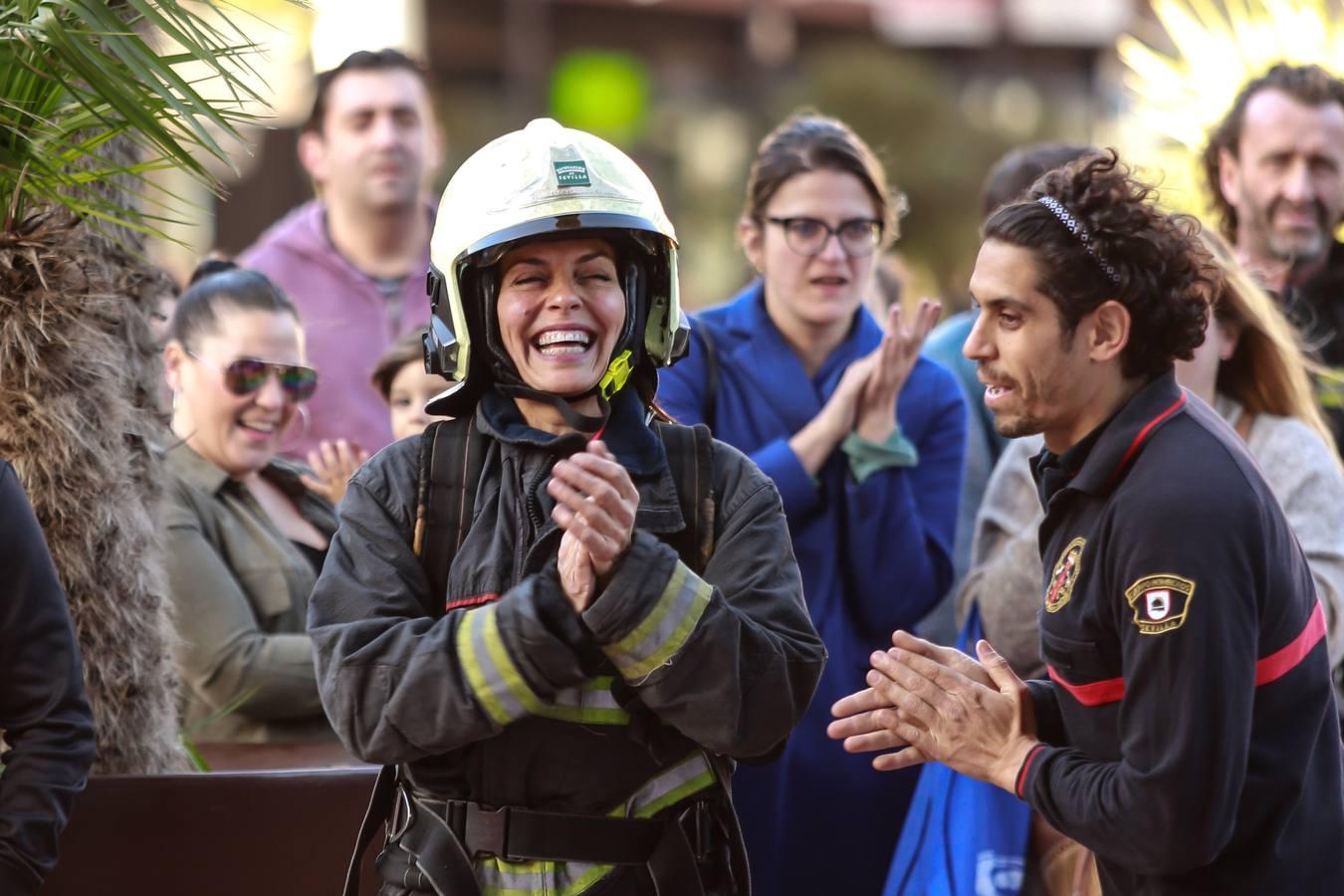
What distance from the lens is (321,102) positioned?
607 cm

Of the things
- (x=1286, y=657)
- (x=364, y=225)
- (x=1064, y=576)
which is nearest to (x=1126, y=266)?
(x=1064, y=576)

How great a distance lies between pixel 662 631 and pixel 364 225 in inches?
141

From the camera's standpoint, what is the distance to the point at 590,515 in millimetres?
2666

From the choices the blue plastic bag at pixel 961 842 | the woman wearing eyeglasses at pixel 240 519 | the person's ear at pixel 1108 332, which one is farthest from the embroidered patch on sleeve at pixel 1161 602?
the woman wearing eyeglasses at pixel 240 519

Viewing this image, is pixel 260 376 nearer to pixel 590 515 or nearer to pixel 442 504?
pixel 442 504

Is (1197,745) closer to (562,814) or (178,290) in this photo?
(562,814)

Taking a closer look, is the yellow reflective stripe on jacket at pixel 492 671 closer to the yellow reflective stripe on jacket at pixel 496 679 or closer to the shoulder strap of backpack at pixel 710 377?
the yellow reflective stripe on jacket at pixel 496 679

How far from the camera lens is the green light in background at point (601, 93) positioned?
110 ft

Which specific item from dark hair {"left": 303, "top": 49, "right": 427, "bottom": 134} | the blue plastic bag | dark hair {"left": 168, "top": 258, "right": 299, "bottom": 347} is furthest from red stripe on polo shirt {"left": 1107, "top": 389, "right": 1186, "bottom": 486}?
dark hair {"left": 303, "top": 49, "right": 427, "bottom": 134}

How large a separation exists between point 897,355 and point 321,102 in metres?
2.54

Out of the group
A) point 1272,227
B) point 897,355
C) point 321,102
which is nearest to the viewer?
point 897,355

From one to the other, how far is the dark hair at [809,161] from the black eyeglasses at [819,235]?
0.33 ft

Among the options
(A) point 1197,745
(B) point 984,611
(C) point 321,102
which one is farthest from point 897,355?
(C) point 321,102

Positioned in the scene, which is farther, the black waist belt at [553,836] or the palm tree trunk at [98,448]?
the palm tree trunk at [98,448]
